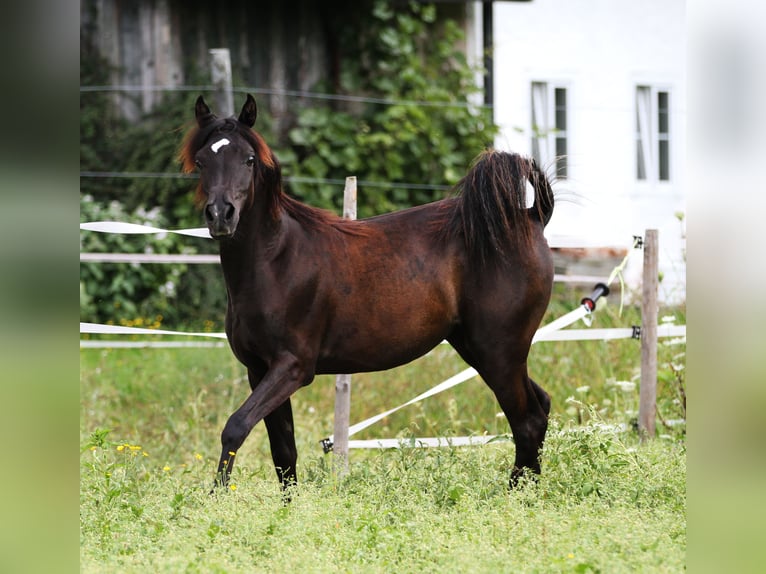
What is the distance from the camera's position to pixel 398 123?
37.7ft

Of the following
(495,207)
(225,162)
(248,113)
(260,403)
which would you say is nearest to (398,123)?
(495,207)

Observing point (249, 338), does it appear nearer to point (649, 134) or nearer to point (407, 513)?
point (407, 513)

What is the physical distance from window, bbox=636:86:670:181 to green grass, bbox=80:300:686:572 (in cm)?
596

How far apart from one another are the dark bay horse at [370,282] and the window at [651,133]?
842cm

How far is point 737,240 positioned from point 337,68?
9715 millimetres

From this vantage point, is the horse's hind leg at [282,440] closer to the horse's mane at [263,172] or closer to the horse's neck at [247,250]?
the horse's neck at [247,250]

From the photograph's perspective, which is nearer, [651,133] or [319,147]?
[319,147]

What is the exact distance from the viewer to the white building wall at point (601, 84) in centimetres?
1289

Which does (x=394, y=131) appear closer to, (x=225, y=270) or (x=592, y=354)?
(x=592, y=354)

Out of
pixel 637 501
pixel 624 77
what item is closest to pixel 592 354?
pixel 637 501

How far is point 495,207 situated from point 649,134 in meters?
8.98

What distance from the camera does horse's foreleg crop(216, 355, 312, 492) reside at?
4609mm

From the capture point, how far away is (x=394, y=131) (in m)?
11.4

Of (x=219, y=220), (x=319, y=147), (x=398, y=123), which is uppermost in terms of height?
(x=398, y=123)
